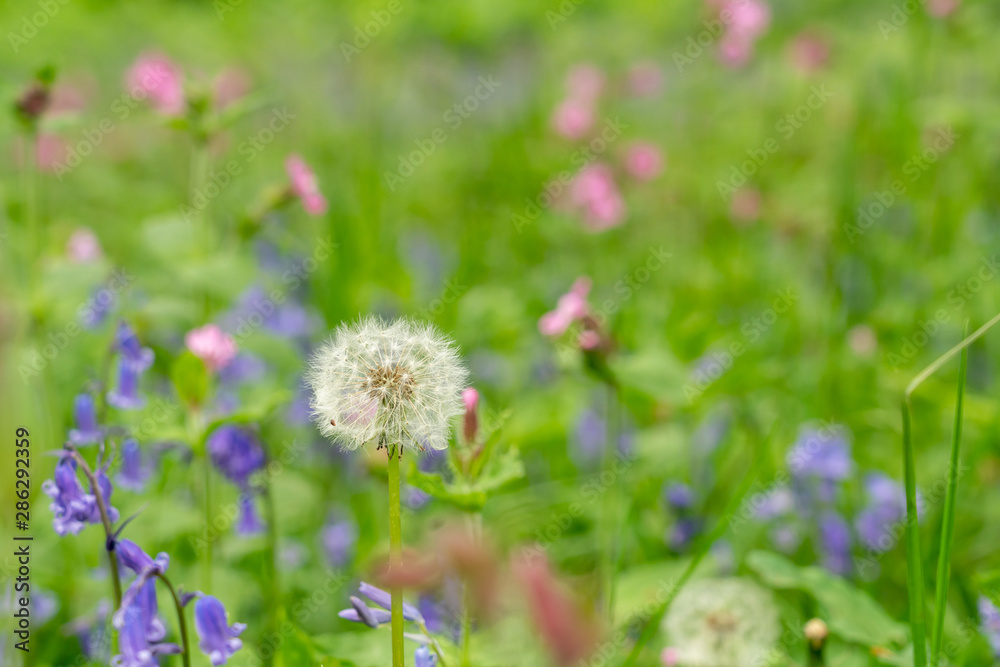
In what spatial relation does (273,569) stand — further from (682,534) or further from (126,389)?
(682,534)

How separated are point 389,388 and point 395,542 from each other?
165mm

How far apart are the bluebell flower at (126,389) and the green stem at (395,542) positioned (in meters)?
0.96

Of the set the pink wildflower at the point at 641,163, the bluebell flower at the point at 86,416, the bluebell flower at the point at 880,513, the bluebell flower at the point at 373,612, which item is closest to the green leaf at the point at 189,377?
the bluebell flower at the point at 86,416

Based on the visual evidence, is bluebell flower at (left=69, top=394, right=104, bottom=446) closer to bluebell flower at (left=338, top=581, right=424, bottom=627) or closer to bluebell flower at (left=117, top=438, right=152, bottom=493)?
bluebell flower at (left=117, top=438, right=152, bottom=493)

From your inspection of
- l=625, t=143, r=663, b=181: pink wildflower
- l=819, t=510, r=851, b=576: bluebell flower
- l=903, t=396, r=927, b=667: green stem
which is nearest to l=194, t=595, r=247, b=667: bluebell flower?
l=903, t=396, r=927, b=667: green stem

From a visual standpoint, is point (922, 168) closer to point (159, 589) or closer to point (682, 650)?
point (682, 650)

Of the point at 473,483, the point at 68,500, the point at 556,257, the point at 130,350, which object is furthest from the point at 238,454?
the point at 556,257

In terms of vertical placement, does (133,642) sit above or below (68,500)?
below

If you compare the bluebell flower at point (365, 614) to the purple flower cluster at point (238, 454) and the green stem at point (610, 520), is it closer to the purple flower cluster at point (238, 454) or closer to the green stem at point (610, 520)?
the purple flower cluster at point (238, 454)

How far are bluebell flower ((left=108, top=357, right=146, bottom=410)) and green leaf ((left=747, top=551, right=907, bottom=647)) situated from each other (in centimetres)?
116

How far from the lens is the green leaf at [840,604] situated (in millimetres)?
1404

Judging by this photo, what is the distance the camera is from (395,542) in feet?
3.22

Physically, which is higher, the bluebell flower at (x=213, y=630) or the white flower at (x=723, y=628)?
the bluebell flower at (x=213, y=630)

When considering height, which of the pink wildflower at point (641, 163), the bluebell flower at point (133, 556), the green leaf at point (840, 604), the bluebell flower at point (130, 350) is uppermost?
the pink wildflower at point (641, 163)
